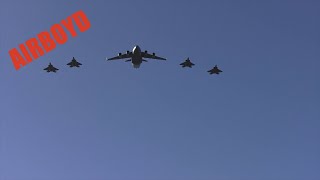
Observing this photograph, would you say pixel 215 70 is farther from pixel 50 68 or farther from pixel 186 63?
pixel 50 68

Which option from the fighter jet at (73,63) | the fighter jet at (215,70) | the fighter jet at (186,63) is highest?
the fighter jet at (73,63)

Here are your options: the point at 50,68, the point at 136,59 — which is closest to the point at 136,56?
the point at 136,59

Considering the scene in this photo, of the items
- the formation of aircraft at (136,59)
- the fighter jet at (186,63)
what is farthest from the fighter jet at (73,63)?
the fighter jet at (186,63)

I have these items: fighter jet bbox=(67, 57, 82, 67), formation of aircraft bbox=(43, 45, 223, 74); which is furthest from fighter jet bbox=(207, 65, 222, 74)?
fighter jet bbox=(67, 57, 82, 67)

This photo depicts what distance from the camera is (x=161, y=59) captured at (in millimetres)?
173000

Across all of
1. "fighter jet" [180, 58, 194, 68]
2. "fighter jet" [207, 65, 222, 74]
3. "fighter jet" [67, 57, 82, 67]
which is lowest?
"fighter jet" [207, 65, 222, 74]

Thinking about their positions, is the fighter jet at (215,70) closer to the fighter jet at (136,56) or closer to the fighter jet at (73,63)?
the fighter jet at (136,56)

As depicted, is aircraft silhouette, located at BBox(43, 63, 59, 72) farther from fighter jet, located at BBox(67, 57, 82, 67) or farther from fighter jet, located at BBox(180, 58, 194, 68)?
fighter jet, located at BBox(180, 58, 194, 68)

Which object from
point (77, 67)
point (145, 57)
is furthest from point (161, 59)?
point (77, 67)

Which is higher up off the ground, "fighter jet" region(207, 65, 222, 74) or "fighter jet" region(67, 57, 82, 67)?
"fighter jet" region(67, 57, 82, 67)

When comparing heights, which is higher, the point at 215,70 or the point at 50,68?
the point at 50,68

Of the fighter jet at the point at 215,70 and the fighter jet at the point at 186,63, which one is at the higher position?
the fighter jet at the point at 186,63

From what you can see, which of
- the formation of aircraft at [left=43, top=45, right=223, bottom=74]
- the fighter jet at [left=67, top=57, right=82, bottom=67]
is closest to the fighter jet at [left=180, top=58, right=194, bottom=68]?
the formation of aircraft at [left=43, top=45, right=223, bottom=74]

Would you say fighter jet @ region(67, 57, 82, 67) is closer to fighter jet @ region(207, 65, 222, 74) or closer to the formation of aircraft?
the formation of aircraft
